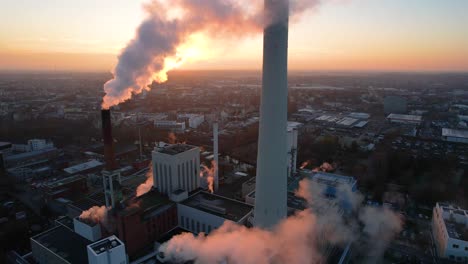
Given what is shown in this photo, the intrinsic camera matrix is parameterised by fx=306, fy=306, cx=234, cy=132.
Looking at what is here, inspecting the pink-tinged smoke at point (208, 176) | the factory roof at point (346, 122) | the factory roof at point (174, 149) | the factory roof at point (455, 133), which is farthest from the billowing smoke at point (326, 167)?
the factory roof at point (346, 122)

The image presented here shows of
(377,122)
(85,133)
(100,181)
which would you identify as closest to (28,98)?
(85,133)

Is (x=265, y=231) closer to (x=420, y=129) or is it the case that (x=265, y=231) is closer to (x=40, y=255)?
(x=40, y=255)

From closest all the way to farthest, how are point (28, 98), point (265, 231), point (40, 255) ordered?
point (265, 231), point (40, 255), point (28, 98)

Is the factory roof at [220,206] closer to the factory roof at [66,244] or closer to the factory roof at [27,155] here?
the factory roof at [66,244]

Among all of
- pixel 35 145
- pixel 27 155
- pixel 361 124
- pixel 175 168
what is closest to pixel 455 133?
pixel 361 124

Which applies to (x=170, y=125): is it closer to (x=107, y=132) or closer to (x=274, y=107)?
(x=107, y=132)

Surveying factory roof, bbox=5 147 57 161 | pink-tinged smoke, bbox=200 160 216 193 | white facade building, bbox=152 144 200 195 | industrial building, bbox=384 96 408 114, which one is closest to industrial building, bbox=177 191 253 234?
white facade building, bbox=152 144 200 195

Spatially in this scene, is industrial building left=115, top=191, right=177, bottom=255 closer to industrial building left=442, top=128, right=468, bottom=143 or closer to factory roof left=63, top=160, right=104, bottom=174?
factory roof left=63, top=160, right=104, bottom=174
